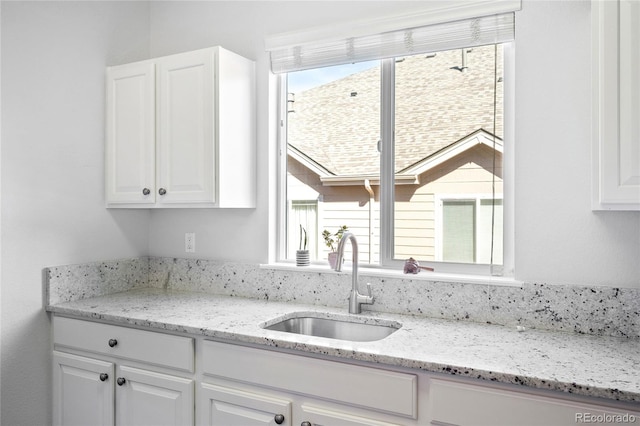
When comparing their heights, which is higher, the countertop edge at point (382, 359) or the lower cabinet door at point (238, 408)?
the countertop edge at point (382, 359)

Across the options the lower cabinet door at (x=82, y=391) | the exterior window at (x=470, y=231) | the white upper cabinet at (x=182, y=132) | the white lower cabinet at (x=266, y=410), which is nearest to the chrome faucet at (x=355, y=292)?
the exterior window at (x=470, y=231)

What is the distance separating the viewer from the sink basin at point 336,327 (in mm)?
2037

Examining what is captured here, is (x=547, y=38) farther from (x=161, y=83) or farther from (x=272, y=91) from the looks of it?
(x=161, y=83)

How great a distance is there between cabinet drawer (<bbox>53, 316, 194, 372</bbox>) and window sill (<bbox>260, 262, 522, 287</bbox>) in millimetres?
662

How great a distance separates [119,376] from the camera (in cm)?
213

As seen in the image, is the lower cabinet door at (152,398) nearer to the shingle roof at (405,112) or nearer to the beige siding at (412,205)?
the beige siding at (412,205)

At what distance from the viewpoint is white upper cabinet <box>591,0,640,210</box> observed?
4.89ft

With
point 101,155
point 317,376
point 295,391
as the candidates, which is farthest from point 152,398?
point 101,155

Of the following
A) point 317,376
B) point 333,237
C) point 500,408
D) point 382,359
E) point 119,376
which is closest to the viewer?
point 500,408

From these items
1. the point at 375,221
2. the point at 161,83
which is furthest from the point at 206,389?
the point at 161,83

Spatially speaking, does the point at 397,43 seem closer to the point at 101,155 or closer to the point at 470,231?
the point at 470,231

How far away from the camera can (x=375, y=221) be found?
2.39m

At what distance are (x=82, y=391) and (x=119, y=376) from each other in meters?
0.27

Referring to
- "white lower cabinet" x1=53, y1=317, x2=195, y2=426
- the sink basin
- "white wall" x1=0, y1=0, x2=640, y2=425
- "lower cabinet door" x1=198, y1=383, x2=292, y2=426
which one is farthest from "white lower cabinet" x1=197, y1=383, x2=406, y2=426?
"white wall" x1=0, y1=0, x2=640, y2=425
